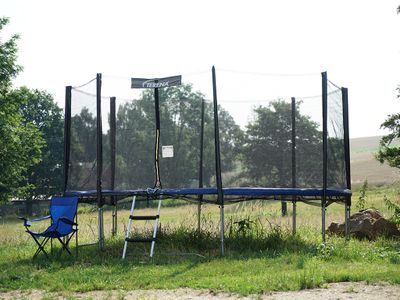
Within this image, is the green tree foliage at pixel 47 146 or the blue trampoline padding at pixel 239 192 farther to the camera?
the green tree foliage at pixel 47 146

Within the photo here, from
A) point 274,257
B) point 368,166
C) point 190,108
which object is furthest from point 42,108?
point 274,257

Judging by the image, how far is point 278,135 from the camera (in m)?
11.2

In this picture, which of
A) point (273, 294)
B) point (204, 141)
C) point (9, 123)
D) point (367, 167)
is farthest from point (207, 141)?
point (367, 167)

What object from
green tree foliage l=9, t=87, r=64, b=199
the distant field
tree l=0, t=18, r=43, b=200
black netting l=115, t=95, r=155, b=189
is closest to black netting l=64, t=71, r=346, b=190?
black netting l=115, t=95, r=155, b=189

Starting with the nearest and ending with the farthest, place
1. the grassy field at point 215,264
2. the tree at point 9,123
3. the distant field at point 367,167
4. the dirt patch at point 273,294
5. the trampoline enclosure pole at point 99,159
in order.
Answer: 1. the dirt patch at point 273,294
2. the grassy field at point 215,264
3. the trampoline enclosure pole at point 99,159
4. the tree at point 9,123
5. the distant field at point 367,167

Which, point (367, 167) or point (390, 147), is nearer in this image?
point (390, 147)

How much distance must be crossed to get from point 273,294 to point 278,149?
5.62 m

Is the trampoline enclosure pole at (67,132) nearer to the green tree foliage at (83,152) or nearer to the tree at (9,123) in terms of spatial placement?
the green tree foliage at (83,152)

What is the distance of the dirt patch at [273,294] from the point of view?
5.62 meters

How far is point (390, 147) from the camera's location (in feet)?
37.7

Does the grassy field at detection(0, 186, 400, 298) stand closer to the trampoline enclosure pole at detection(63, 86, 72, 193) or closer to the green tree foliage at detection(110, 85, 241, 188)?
the green tree foliage at detection(110, 85, 241, 188)

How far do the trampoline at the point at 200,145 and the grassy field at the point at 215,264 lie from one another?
2.44ft

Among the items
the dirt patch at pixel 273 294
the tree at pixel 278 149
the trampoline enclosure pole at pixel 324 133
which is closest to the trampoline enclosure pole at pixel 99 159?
the tree at pixel 278 149

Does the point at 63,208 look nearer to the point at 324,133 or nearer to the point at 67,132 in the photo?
the point at 67,132
